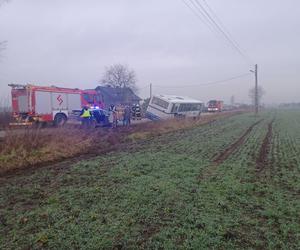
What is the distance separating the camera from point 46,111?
21797 millimetres

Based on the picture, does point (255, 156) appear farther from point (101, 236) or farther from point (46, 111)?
point (46, 111)

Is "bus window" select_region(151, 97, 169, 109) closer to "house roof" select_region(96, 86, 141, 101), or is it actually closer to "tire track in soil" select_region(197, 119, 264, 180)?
"tire track in soil" select_region(197, 119, 264, 180)

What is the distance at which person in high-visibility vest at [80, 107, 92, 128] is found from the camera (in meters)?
20.7

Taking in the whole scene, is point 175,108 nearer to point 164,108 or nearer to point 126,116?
point 164,108

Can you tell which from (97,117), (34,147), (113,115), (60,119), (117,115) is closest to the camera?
(34,147)

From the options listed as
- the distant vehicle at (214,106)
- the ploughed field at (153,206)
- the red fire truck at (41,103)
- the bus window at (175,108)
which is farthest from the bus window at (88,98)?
the distant vehicle at (214,106)

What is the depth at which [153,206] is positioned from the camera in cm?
584

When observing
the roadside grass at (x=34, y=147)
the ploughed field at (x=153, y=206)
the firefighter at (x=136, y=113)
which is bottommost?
the ploughed field at (x=153, y=206)

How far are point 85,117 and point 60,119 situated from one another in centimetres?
336

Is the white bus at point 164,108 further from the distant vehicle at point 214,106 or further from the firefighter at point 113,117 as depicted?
the distant vehicle at point 214,106

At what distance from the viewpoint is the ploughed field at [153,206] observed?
4.46 metres

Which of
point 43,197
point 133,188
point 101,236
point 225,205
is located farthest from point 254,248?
point 43,197

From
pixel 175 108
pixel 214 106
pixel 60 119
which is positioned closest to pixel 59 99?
pixel 60 119

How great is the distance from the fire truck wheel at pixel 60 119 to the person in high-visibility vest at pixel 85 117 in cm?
247
